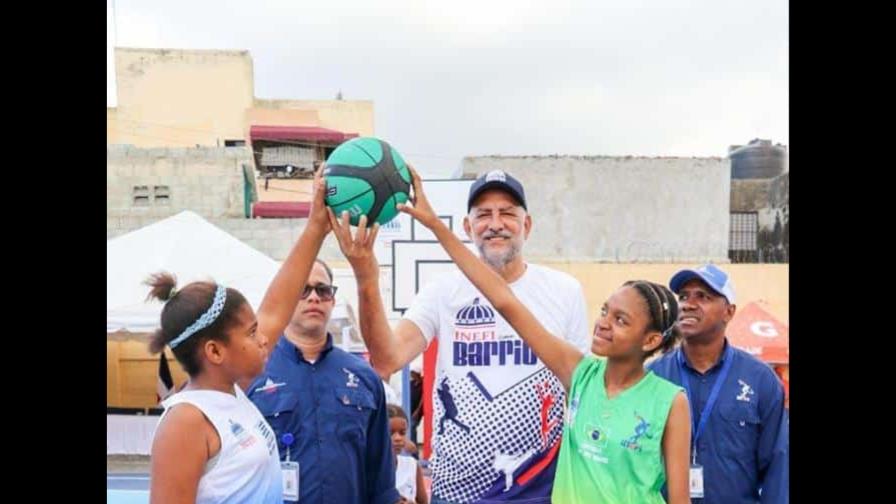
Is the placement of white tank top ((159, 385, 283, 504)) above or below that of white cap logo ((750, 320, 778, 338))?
above

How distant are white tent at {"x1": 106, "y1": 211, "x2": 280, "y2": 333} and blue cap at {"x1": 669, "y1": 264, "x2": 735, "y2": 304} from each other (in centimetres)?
750

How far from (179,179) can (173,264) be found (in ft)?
30.5

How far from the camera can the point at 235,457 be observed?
8.75 feet

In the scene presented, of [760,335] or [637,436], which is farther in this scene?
[760,335]

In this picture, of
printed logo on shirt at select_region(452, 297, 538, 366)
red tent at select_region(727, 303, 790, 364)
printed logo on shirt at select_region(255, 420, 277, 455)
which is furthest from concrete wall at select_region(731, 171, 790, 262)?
printed logo on shirt at select_region(255, 420, 277, 455)

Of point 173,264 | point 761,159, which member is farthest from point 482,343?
point 761,159

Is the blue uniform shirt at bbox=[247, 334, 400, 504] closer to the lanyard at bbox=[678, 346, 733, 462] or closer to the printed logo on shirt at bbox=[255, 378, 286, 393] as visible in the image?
the printed logo on shirt at bbox=[255, 378, 286, 393]

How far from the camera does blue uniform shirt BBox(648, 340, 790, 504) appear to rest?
12.8 feet

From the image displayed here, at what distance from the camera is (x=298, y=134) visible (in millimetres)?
27406

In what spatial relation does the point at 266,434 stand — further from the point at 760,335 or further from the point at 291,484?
the point at 760,335
